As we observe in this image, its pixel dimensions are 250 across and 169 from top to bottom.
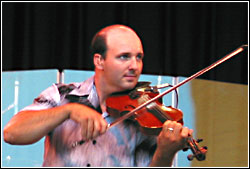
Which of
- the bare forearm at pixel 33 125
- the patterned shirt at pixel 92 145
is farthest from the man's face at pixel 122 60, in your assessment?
the bare forearm at pixel 33 125

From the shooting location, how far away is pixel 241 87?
1982mm

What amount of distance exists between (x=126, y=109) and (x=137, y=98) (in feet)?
0.27

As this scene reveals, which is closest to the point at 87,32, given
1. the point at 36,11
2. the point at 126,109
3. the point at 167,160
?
the point at 36,11

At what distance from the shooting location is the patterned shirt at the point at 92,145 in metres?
1.51

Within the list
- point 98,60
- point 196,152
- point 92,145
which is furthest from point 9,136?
point 196,152

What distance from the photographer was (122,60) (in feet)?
5.11

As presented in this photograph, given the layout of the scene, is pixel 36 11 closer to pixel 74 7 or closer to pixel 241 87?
pixel 74 7

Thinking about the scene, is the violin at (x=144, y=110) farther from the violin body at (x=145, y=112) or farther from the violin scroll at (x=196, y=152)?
the violin scroll at (x=196, y=152)

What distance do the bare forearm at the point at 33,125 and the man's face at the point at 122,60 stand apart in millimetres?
281

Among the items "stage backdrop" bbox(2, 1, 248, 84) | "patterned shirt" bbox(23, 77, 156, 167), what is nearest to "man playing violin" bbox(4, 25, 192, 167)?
"patterned shirt" bbox(23, 77, 156, 167)

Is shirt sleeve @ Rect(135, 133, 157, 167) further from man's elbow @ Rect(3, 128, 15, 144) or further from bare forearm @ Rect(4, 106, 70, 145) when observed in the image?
man's elbow @ Rect(3, 128, 15, 144)

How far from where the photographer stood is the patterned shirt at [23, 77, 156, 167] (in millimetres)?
1514

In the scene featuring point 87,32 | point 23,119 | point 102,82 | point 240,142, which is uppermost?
point 87,32

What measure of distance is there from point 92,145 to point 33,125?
241mm
